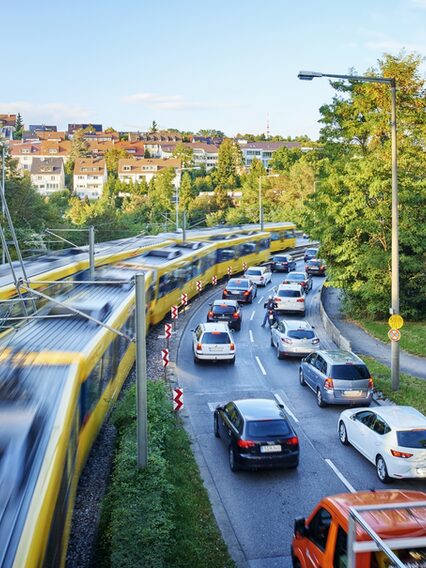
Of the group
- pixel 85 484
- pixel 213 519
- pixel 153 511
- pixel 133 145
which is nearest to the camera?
pixel 153 511

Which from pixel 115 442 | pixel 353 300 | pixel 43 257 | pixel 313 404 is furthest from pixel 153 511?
pixel 353 300

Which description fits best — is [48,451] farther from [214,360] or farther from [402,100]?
[402,100]

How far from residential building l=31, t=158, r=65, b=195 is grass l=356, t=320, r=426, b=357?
12391 cm

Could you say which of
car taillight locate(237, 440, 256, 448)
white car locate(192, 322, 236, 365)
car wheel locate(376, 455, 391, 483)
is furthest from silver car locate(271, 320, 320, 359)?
car taillight locate(237, 440, 256, 448)

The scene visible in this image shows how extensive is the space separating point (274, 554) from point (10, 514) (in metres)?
4.96

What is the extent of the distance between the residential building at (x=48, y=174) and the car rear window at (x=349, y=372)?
133m

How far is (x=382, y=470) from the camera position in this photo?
12805mm

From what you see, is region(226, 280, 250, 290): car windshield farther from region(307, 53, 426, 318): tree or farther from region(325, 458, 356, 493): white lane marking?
region(325, 458, 356, 493): white lane marking

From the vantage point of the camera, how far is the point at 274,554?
10.1 meters

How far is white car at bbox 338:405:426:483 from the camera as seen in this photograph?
40.4 feet

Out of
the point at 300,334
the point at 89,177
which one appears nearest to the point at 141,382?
the point at 300,334

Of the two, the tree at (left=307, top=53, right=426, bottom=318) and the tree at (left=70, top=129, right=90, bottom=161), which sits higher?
the tree at (left=70, top=129, right=90, bottom=161)

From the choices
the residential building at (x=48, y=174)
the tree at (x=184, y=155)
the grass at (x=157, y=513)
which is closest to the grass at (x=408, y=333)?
the grass at (x=157, y=513)

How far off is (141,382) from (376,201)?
62.7ft
